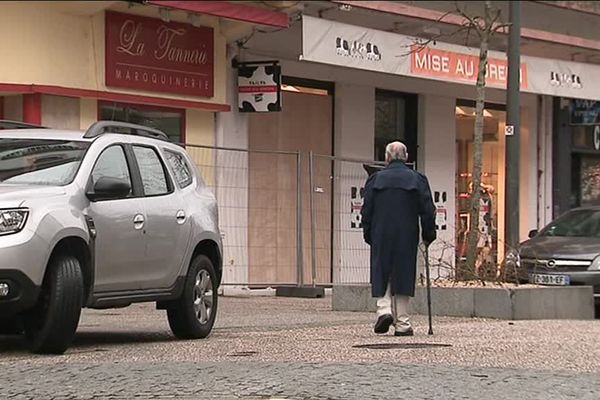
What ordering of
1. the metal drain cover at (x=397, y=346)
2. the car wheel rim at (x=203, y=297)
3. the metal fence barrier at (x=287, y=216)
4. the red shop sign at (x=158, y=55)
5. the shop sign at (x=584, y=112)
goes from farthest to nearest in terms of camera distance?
the shop sign at (x=584, y=112)
the metal fence barrier at (x=287, y=216)
the red shop sign at (x=158, y=55)
the car wheel rim at (x=203, y=297)
the metal drain cover at (x=397, y=346)

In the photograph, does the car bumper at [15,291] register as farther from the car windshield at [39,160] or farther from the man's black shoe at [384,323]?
the man's black shoe at [384,323]

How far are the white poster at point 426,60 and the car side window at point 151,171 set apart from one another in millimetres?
6572

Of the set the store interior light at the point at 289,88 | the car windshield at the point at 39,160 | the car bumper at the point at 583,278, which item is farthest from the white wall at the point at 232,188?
the car windshield at the point at 39,160

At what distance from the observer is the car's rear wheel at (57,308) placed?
832 cm

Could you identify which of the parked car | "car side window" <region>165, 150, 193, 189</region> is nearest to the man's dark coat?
"car side window" <region>165, 150, 193, 189</region>

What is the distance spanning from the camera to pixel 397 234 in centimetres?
1030

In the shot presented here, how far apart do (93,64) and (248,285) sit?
13.7 ft

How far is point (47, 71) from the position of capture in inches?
595

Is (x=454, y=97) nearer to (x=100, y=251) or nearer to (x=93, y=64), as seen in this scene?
(x=93, y=64)

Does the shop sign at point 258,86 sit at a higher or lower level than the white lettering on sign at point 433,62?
lower

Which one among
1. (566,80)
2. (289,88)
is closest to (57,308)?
(289,88)

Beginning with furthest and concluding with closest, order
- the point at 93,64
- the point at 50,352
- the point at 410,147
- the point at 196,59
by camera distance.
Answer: the point at 410,147 → the point at 196,59 → the point at 93,64 → the point at 50,352

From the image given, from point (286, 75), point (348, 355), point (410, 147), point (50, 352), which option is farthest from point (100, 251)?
point (410, 147)

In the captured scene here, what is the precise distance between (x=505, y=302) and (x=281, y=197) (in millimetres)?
6295
